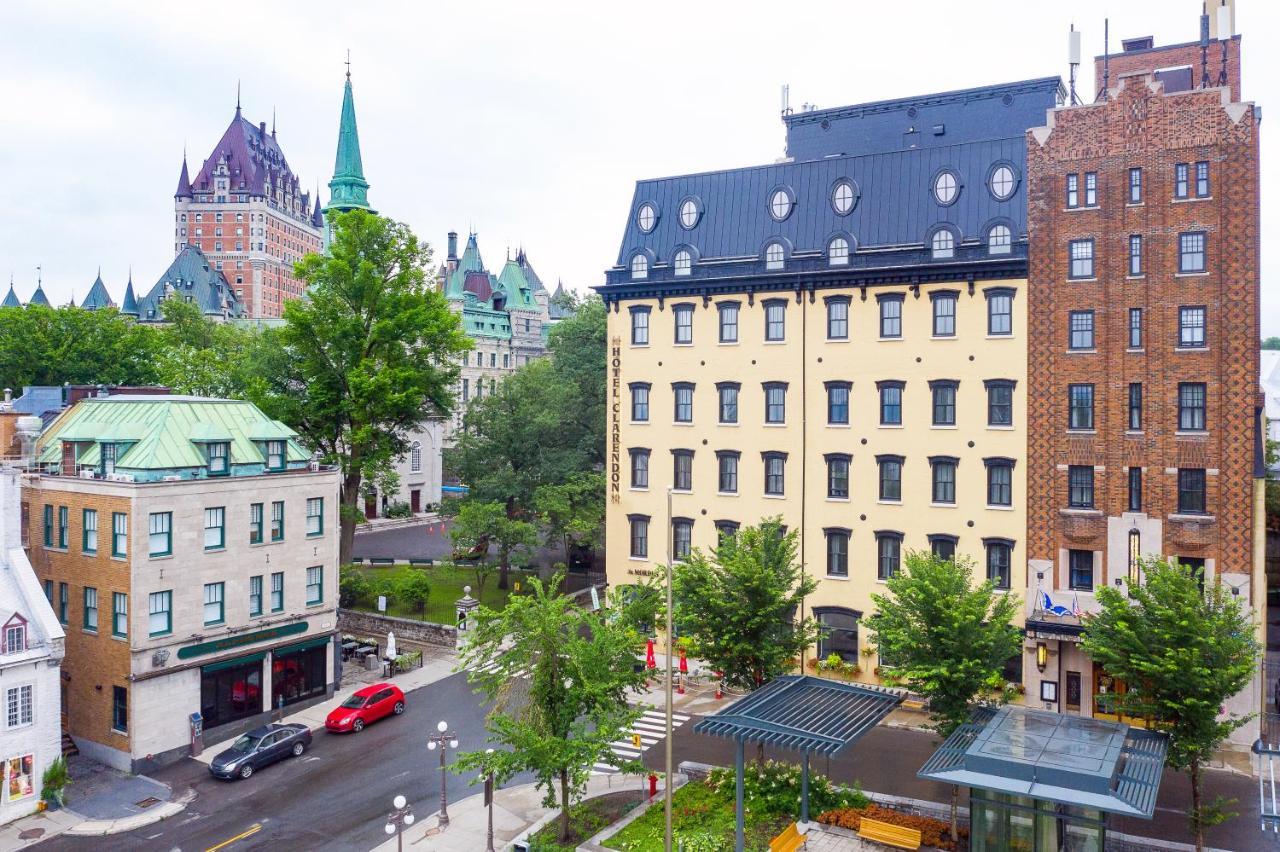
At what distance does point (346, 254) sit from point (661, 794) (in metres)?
32.3

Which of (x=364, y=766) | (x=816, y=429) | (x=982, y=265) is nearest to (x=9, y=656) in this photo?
(x=364, y=766)

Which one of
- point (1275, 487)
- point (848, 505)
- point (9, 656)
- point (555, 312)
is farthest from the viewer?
point (555, 312)

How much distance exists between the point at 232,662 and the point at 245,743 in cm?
413

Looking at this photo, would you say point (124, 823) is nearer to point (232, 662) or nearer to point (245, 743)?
point (245, 743)

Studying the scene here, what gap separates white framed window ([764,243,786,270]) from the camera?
134 ft

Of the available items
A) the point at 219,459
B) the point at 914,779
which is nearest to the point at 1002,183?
the point at 914,779

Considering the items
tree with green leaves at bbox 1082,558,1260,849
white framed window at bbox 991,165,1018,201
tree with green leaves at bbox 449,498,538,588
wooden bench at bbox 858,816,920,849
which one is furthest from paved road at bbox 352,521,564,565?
tree with green leaves at bbox 1082,558,1260,849

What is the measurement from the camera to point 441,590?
5538 centimetres

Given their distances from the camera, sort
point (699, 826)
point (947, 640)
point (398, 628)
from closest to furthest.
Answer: point (699, 826)
point (947, 640)
point (398, 628)

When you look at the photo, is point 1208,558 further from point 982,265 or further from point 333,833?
point 333,833

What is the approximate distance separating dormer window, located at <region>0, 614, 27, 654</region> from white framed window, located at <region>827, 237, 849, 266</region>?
1237 inches

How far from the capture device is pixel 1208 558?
3262cm

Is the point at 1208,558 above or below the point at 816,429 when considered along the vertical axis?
below

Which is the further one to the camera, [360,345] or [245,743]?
[360,345]
